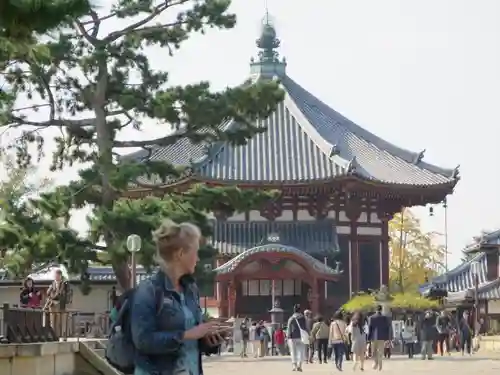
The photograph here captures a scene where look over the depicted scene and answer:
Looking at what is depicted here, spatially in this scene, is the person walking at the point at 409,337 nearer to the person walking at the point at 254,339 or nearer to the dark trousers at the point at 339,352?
the person walking at the point at 254,339

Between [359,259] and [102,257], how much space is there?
67.5 ft

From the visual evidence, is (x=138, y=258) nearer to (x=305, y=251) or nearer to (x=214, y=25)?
(x=214, y=25)

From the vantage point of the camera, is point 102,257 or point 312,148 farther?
point 312,148

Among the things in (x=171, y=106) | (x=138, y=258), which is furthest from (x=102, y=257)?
(x=171, y=106)

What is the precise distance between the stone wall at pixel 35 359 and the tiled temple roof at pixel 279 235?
97.6 ft

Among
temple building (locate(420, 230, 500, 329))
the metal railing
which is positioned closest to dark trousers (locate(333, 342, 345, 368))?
the metal railing

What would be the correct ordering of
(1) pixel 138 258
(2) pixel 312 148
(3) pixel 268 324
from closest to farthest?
1. (1) pixel 138 258
2. (3) pixel 268 324
3. (2) pixel 312 148

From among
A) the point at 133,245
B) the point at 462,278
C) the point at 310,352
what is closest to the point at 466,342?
the point at 310,352

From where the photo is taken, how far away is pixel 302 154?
166ft

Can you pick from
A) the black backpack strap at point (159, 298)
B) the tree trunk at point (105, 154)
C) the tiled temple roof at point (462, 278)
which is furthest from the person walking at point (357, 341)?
the tiled temple roof at point (462, 278)

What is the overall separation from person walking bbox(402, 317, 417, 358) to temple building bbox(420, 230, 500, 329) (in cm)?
1218

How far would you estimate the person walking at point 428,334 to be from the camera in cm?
3531

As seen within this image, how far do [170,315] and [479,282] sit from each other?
5444 cm

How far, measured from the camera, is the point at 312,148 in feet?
167
